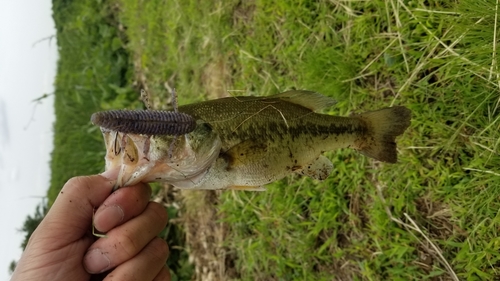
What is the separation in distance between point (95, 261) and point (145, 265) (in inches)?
9.0

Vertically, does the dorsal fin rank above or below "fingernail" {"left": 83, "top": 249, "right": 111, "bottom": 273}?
above

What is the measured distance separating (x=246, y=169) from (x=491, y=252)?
4.82ft

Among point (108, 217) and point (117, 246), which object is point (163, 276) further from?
point (108, 217)

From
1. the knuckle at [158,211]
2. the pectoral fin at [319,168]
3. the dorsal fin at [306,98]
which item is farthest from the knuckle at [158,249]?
the dorsal fin at [306,98]

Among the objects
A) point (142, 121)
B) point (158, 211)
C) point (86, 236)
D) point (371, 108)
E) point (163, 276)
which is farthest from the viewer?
point (371, 108)

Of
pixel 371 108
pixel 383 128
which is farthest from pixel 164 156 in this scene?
pixel 371 108

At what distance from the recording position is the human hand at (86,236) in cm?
201

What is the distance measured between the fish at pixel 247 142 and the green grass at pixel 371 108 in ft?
1.90

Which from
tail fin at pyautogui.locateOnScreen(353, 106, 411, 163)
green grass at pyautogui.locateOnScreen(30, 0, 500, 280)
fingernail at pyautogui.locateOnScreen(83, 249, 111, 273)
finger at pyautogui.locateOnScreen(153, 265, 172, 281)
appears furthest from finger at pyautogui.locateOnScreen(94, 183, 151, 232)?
tail fin at pyautogui.locateOnScreen(353, 106, 411, 163)

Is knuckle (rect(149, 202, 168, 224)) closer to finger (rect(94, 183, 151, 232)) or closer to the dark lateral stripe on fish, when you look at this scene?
finger (rect(94, 183, 151, 232))

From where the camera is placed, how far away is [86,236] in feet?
6.96

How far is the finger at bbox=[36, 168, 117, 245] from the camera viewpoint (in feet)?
6.61

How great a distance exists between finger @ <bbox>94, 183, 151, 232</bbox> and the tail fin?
112 centimetres

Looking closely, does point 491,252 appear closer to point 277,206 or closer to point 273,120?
point 273,120
